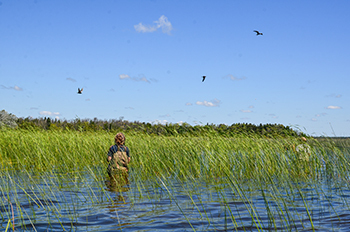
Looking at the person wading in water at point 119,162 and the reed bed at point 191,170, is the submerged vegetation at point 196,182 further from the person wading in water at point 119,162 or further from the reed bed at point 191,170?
the person wading in water at point 119,162

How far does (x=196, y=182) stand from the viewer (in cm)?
944

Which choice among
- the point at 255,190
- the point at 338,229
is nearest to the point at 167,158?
the point at 255,190

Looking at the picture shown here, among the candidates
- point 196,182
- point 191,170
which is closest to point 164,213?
point 196,182

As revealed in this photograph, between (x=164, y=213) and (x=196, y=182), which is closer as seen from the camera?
(x=164, y=213)

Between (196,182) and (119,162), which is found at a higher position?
(119,162)

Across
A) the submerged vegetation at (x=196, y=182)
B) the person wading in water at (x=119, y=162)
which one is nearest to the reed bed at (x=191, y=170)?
the submerged vegetation at (x=196, y=182)

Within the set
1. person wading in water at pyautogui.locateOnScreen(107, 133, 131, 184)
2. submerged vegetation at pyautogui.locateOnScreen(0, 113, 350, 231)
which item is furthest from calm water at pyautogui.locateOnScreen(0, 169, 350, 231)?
person wading in water at pyautogui.locateOnScreen(107, 133, 131, 184)

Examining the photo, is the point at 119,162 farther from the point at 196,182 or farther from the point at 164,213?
the point at 164,213

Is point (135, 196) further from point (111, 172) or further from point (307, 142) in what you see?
point (307, 142)

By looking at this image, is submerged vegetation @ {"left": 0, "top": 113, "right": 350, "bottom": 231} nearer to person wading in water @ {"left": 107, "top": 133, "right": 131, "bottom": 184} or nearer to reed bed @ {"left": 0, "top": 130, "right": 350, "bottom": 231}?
reed bed @ {"left": 0, "top": 130, "right": 350, "bottom": 231}

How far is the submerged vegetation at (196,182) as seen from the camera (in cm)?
→ 594

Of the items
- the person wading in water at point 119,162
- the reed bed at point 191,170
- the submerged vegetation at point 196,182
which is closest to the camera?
the submerged vegetation at point 196,182

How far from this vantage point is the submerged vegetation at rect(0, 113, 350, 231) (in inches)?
234

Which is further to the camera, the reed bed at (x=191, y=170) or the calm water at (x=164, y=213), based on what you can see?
the reed bed at (x=191, y=170)
